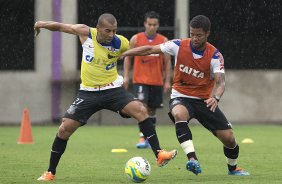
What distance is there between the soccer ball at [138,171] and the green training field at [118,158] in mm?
219

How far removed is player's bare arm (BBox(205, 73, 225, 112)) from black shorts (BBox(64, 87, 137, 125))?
3.47 feet

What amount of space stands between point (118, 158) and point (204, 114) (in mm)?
2639

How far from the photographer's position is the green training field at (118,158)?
9.91 metres

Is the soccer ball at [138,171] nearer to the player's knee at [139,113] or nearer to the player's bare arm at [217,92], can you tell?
the player's knee at [139,113]

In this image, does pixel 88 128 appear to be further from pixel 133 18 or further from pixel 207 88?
pixel 207 88

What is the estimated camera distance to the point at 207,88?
10320 mm

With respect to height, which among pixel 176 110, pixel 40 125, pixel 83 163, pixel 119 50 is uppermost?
pixel 119 50

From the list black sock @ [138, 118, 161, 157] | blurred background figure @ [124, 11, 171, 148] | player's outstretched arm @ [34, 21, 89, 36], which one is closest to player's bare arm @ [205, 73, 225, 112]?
black sock @ [138, 118, 161, 157]

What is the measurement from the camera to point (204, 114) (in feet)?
33.3

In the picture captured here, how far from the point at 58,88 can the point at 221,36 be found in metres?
4.42

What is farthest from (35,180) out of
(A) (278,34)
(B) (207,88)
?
(A) (278,34)

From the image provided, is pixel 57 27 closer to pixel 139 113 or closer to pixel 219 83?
pixel 139 113

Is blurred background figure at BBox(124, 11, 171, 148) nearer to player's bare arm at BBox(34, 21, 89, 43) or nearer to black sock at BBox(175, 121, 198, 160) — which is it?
player's bare arm at BBox(34, 21, 89, 43)

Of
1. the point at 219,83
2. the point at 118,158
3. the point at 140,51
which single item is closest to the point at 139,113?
the point at 140,51
